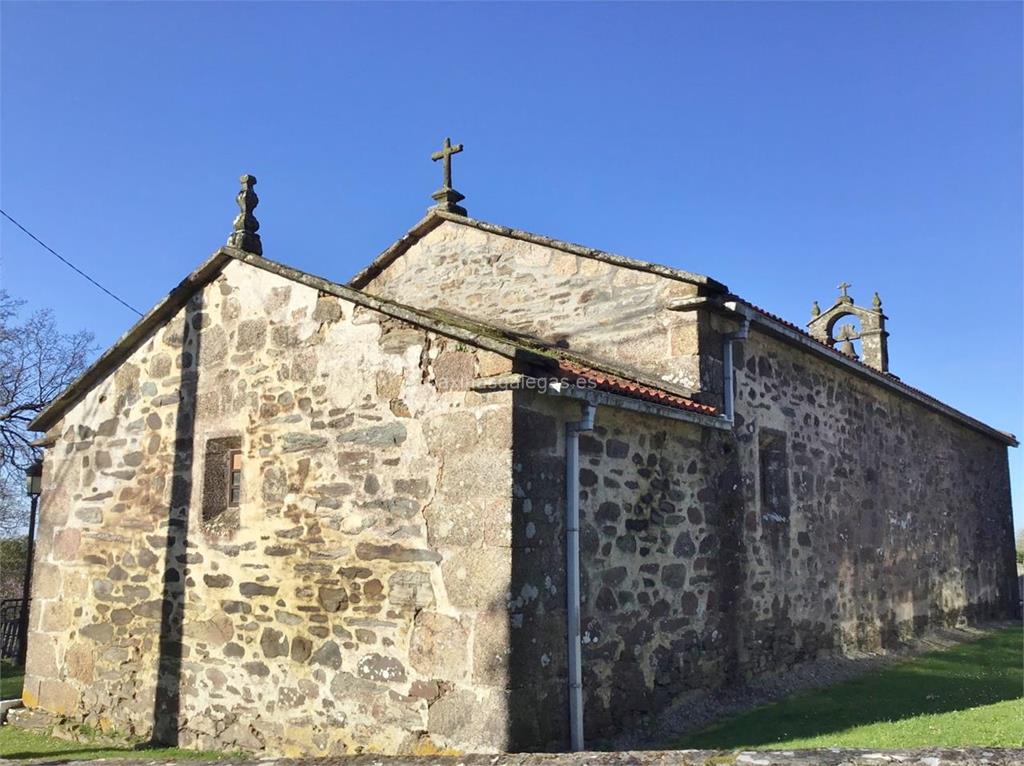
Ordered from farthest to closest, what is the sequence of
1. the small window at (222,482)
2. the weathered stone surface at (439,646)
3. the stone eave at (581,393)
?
the small window at (222,482) < the stone eave at (581,393) < the weathered stone surface at (439,646)

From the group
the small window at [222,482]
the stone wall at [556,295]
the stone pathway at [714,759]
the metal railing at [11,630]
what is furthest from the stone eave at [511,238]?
the metal railing at [11,630]

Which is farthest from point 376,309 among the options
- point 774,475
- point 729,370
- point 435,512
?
point 774,475

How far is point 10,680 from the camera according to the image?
12.1m

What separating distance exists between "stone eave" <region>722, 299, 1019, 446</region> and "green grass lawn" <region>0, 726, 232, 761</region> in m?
6.98

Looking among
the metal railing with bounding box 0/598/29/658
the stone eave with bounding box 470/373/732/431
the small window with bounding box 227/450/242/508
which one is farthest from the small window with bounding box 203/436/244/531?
the metal railing with bounding box 0/598/29/658

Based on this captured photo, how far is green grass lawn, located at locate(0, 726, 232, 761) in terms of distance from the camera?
24.8ft

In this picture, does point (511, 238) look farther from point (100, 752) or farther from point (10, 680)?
point (10, 680)

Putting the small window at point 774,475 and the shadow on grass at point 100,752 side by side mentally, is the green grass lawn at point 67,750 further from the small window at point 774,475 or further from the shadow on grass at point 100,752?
the small window at point 774,475

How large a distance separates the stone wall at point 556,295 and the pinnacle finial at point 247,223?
340cm

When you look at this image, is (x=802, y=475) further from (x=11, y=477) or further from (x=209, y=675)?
(x=11, y=477)

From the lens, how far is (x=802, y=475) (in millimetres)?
10859

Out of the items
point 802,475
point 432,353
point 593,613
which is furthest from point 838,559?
point 432,353

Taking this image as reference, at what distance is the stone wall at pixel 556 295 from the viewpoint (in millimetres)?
9344

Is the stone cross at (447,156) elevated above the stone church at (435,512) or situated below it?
above
